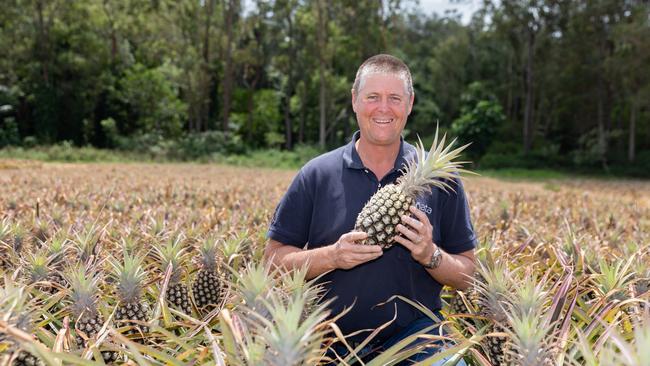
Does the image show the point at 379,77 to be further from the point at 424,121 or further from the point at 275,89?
the point at 275,89

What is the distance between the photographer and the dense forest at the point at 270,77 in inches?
1363

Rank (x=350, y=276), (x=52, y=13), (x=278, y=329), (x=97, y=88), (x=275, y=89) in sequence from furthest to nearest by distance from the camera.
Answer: (x=275, y=89)
(x=97, y=88)
(x=52, y=13)
(x=350, y=276)
(x=278, y=329)

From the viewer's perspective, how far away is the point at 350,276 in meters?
2.98

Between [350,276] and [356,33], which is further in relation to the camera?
[356,33]

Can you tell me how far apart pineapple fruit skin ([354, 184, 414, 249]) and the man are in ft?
1.15

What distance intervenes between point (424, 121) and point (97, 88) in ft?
82.7

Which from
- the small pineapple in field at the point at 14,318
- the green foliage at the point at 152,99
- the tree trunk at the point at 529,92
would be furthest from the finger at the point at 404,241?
the green foliage at the point at 152,99

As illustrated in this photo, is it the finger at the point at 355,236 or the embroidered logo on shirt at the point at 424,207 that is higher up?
the embroidered logo on shirt at the point at 424,207

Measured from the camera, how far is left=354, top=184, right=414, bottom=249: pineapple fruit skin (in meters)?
2.51

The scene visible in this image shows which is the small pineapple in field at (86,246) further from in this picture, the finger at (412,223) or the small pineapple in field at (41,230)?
the finger at (412,223)

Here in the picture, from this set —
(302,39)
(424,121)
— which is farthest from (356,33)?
(424,121)

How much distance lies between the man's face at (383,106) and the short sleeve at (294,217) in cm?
51

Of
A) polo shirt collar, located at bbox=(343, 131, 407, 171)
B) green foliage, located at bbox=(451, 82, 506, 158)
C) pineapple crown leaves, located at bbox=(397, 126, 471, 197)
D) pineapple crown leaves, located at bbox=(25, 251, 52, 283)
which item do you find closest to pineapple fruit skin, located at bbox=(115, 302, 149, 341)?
pineapple crown leaves, located at bbox=(25, 251, 52, 283)

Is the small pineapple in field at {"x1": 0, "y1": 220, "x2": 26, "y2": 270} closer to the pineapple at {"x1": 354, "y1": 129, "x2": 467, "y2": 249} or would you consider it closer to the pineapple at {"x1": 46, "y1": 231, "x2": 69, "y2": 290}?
the pineapple at {"x1": 46, "y1": 231, "x2": 69, "y2": 290}
